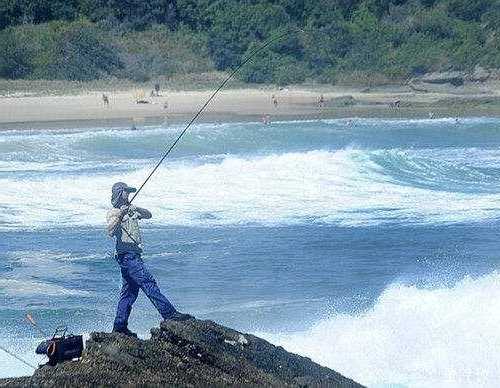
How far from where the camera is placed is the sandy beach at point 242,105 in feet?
127

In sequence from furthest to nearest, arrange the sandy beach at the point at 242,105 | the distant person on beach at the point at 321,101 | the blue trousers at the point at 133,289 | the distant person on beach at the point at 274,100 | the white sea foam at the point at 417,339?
the distant person on beach at the point at 321,101, the distant person on beach at the point at 274,100, the sandy beach at the point at 242,105, the white sea foam at the point at 417,339, the blue trousers at the point at 133,289

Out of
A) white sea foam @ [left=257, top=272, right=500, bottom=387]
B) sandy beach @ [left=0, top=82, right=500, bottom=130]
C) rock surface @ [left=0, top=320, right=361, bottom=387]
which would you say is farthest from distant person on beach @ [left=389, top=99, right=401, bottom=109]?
rock surface @ [left=0, top=320, right=361, bottom=387]

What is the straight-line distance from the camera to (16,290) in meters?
16.0

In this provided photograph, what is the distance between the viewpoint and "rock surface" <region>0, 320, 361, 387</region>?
26.1ft

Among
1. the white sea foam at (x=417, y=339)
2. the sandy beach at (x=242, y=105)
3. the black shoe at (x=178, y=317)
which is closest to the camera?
the black shoe at (x=178, y=317)

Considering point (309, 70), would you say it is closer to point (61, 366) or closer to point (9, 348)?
point (9, 348)

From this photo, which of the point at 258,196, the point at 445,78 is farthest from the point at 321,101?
the point at 258,196

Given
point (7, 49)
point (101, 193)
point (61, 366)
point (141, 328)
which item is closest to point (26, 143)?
point (101, 193)

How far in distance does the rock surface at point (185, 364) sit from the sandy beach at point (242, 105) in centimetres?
2874

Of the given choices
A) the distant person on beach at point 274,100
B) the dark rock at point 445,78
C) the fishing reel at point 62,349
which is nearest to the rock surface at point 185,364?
the fishing reel at point 62,349

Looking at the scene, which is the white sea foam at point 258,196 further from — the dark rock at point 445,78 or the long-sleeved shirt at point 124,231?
the dark rock at point 445,78

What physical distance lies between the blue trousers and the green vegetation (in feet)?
124

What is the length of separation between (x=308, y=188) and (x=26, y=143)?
10509 millimetres

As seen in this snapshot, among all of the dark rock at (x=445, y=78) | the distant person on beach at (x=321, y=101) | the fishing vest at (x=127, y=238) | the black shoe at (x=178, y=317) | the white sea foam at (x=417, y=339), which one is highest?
the fishing vest at (x=127, y=238)
